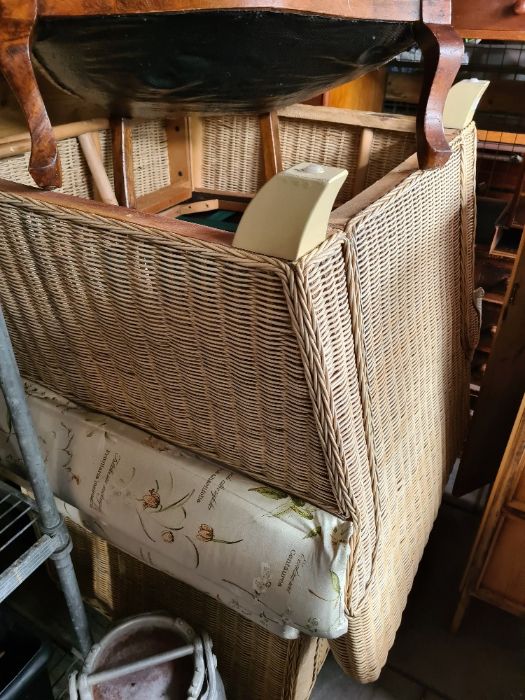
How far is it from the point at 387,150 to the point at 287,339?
2.30ft

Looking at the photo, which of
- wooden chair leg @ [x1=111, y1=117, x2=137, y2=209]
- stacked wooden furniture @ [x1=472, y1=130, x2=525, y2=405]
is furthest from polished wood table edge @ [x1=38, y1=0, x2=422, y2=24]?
stacked wooden furniture @ [x1=472, y1=130, x2=525, y2=405]

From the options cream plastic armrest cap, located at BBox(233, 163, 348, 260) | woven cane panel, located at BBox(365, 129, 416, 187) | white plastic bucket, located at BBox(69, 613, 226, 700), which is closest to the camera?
cream plastic armrest cap, located at BBox(233, 163, 348, 260)

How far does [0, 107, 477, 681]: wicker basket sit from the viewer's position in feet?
1.55

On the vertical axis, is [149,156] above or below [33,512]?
above

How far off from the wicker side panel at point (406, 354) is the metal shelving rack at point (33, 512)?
378 mm

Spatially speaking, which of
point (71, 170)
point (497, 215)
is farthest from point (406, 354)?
point (497, 215)

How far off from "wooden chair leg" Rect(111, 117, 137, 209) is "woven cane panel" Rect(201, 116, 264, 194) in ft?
0.96

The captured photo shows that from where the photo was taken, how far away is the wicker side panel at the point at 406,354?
0.56 metres

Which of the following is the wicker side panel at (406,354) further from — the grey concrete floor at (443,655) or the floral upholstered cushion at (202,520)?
the grey concrete floor at (443,655)

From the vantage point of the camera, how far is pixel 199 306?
497mm

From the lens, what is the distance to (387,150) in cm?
101

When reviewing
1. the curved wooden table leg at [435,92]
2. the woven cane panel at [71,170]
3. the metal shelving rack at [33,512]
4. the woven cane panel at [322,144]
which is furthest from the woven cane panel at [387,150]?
the metal shelving rack at [33,512]

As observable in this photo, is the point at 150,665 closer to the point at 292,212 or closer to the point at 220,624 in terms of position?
the point at 220,624

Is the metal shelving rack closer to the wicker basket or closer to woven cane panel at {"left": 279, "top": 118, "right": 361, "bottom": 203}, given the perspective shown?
the wicker basket
